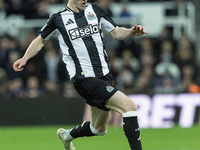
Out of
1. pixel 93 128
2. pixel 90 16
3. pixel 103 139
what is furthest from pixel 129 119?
pixel 103 139

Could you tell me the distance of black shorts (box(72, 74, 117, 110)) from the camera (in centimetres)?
728

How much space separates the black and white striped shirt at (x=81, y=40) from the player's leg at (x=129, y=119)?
53 centimetres

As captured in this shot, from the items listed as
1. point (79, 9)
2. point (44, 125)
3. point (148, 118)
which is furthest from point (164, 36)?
point (79, 9)

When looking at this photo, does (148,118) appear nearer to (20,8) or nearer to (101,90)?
(20,8)

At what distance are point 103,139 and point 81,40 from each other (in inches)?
165

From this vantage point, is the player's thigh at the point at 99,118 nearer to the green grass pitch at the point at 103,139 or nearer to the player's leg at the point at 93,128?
the player's leg at the point at 93,128

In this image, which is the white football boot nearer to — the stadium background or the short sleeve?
the short sleeve

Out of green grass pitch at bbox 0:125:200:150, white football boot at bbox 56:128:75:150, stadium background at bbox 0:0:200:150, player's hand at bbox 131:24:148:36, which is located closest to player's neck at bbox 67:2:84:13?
player's hand at bbox 131:24:148:36

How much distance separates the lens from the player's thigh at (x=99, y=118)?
779 cm

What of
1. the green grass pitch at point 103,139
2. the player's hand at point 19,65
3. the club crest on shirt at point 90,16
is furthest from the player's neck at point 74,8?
the green grass pitch at point 103,139

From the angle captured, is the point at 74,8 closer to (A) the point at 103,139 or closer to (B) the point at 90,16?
(B) the point at 90,16

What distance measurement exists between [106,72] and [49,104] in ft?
20.9

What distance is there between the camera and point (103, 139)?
11445 millimetres

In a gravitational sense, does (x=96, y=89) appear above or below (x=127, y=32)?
below
